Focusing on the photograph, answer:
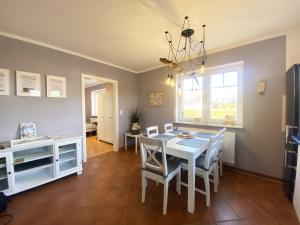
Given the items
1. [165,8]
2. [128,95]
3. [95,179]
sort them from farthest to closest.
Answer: [128,95] → [95,179] → [165,8]

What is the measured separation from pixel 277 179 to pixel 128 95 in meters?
3.79

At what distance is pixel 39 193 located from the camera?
6.91 ft

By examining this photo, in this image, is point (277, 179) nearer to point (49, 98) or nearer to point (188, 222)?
point (188, 222)

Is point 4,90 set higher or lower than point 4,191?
higher

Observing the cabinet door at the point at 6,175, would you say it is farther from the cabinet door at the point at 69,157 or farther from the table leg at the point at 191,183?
the table leg at the point at 191,183

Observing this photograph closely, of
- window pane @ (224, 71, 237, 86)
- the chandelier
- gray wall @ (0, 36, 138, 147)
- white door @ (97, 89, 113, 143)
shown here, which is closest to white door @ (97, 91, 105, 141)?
white door @ (97, 89, 113, 143)

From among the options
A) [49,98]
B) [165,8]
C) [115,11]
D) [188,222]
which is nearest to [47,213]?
[188,222]

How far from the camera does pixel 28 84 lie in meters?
2.41

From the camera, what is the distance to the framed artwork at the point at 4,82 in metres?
2.16

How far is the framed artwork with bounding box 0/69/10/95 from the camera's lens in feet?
7.10

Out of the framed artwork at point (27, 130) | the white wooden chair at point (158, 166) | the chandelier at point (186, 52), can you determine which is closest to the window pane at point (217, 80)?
the chandelier at point (186, 52)

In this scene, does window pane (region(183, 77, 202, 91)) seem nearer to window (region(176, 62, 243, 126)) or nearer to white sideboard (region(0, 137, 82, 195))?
window (region(176, 62, 243, 126))

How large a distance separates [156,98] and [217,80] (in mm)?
1656

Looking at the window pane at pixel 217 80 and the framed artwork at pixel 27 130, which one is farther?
the window pane at pixel 217 80
